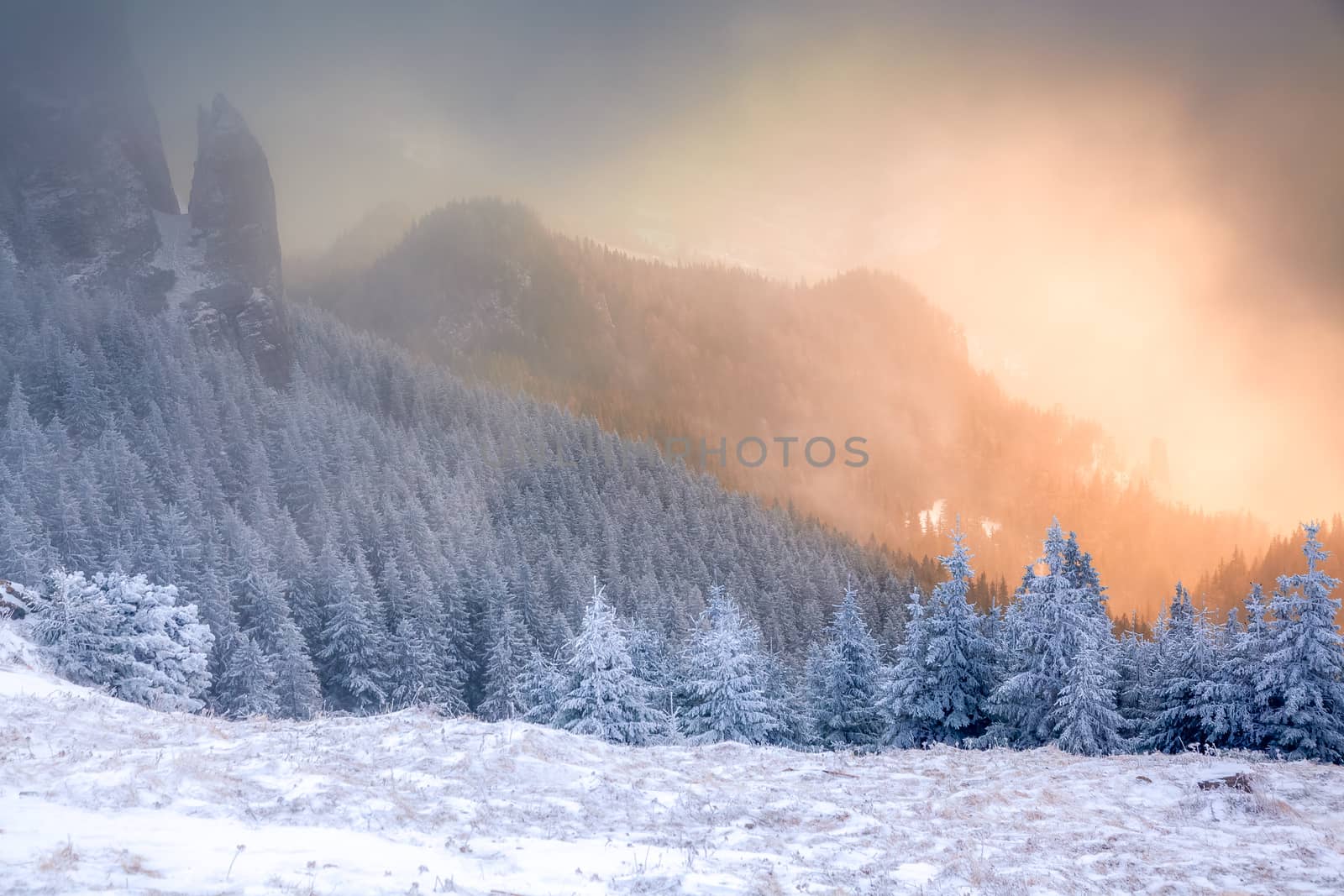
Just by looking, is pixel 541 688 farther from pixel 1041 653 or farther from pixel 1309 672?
pixel 1309 672

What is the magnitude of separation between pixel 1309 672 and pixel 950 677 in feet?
43.8

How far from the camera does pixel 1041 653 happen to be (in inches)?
1361

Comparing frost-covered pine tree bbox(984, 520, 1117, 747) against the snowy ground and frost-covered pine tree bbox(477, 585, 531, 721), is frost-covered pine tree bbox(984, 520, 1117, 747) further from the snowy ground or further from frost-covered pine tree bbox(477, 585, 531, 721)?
frost-covered pine tree bbox(477, 585, 531, 721)

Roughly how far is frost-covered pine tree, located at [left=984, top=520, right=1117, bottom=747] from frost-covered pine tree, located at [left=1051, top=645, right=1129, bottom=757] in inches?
13.6

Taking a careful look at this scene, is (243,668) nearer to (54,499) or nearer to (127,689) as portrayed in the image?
(127,689)

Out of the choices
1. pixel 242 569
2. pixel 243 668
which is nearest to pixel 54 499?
pixel 242 569

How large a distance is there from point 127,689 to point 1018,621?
36.8 meters

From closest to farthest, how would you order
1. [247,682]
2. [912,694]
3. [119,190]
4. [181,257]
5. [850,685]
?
[912,694]
[850,685]
[247,682]
[119,190]
[181,257]

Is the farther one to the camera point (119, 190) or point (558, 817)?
point (119, 190)

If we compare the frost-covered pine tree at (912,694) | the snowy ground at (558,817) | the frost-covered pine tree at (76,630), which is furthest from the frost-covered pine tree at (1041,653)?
the frost-covered pine tree at (76,630)

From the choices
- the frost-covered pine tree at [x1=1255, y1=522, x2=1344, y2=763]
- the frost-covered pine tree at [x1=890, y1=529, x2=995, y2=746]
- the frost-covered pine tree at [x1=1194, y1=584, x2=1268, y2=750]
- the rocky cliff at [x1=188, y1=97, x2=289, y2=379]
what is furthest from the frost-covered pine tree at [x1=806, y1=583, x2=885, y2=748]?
the rocky cliff at [x1=188, y1=97, x2=289, y2=379]

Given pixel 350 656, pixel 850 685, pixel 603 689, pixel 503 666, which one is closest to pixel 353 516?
pixel 350 656

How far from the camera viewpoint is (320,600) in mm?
68750

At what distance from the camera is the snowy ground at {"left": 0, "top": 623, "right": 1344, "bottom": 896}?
9.95 metres
